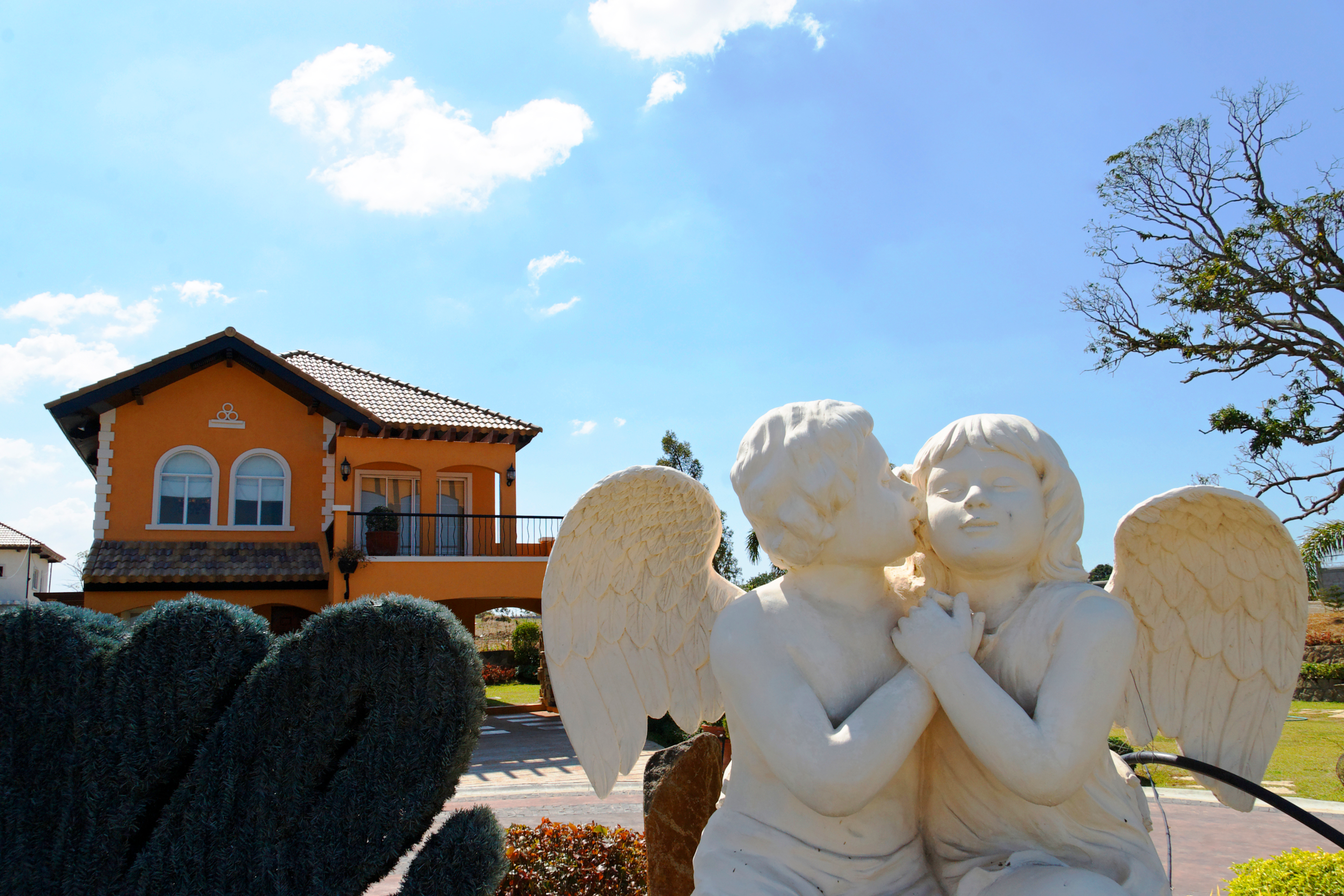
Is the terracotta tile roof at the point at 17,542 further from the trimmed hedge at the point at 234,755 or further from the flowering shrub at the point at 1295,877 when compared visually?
the flowering shrub at the point at 1295,877

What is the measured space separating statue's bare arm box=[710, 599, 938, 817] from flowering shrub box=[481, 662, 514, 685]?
20935mm

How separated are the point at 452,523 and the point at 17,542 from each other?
21979mm

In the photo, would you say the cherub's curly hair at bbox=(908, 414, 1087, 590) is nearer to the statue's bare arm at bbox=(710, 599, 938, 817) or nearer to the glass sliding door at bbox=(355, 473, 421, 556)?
the statue's bare arm at bbox=(710, 599, 938, 817)

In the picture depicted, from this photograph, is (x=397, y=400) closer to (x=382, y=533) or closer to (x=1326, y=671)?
(x=382, y=533)

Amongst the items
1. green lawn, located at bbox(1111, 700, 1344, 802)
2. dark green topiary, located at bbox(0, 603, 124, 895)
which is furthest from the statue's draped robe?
green lawn, located at bbox(1111, 700, 1344, 802)

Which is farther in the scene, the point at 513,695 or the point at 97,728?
the point at 513,695

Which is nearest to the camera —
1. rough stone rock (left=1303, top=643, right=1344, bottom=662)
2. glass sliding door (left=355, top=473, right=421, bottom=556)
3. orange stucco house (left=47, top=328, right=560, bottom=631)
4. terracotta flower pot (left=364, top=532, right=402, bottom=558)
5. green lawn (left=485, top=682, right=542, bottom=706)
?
orange stucco house (left=47, top=328, right=560, bottom=631)

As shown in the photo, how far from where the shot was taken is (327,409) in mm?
16188

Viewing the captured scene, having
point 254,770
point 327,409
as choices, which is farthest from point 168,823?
point 327,409

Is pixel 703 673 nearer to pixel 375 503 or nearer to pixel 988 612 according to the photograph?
pixel 988 612

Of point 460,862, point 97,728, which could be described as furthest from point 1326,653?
point 97,728

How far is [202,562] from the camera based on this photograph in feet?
48.1

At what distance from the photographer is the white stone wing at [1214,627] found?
243 cm

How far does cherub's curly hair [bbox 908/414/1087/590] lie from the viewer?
6.84 feet
